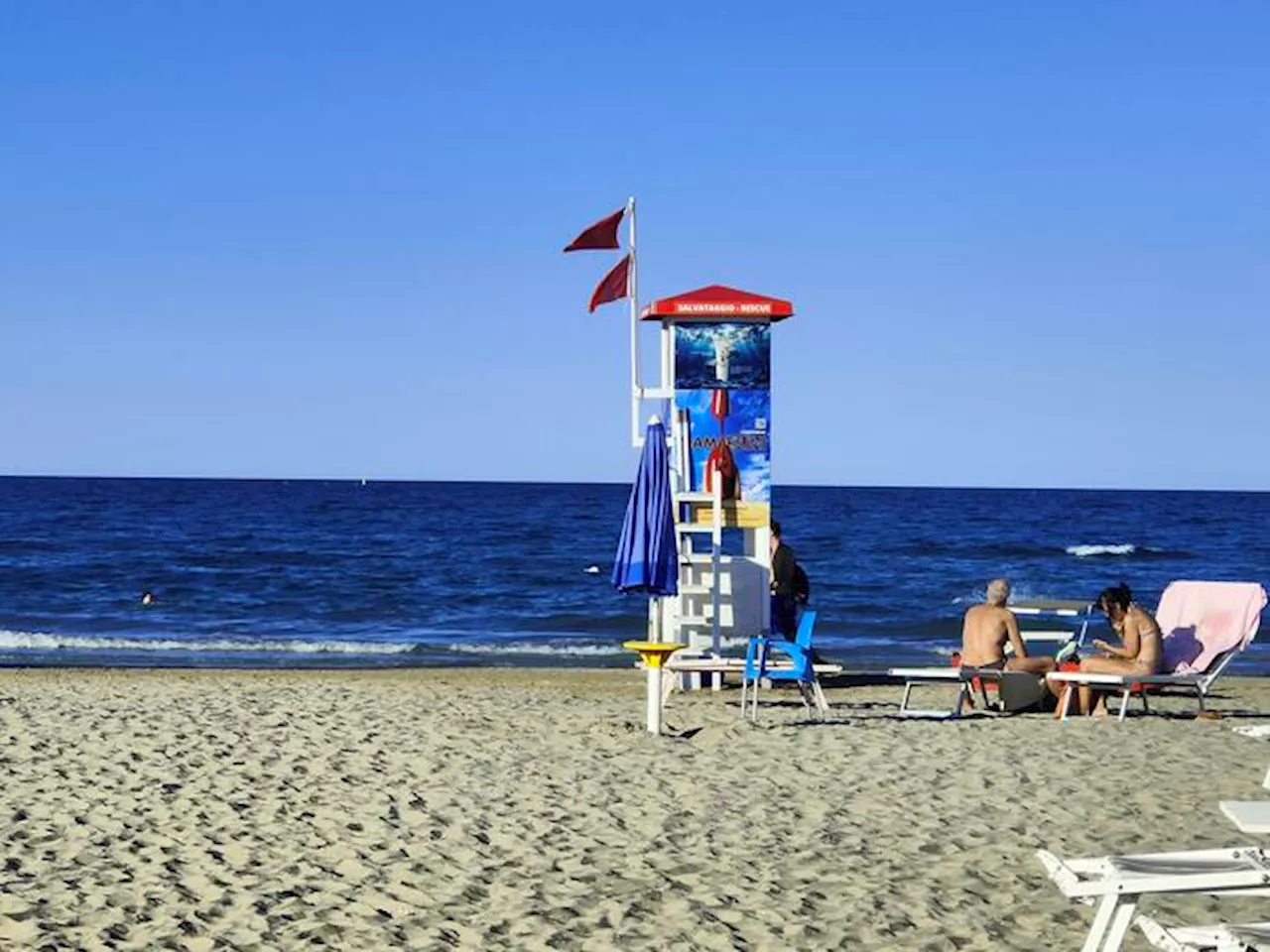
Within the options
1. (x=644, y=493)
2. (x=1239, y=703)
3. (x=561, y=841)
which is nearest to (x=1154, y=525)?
(x=1239, y=703)

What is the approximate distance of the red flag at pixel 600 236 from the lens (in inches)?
527

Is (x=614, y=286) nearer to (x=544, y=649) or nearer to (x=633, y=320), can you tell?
(x=633, y=320)

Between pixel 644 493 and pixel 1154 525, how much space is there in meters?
54.7

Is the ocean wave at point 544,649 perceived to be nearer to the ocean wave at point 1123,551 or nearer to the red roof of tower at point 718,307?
the red roof of tower at point 718,307

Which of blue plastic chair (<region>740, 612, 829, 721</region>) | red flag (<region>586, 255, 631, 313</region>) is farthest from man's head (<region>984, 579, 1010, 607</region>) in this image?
red flag (<region>586, 255, 631, 313</region>)

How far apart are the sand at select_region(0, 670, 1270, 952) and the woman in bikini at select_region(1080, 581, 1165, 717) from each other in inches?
14.6

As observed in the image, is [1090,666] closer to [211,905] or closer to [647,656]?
[647,656]

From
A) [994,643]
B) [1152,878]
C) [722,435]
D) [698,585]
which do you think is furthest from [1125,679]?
[1152,878]

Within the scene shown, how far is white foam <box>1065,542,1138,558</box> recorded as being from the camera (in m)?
45.5

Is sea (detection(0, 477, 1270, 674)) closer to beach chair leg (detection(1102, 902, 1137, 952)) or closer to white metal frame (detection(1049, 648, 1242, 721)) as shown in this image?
white metal frame (detection(1049, 648, 1242, 721))

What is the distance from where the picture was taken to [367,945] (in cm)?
570

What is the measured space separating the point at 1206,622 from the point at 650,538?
4.09 meters

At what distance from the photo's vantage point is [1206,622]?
39.3 feet

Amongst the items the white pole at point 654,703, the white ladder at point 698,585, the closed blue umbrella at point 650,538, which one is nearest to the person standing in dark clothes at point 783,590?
the white ladder at point 698,585
